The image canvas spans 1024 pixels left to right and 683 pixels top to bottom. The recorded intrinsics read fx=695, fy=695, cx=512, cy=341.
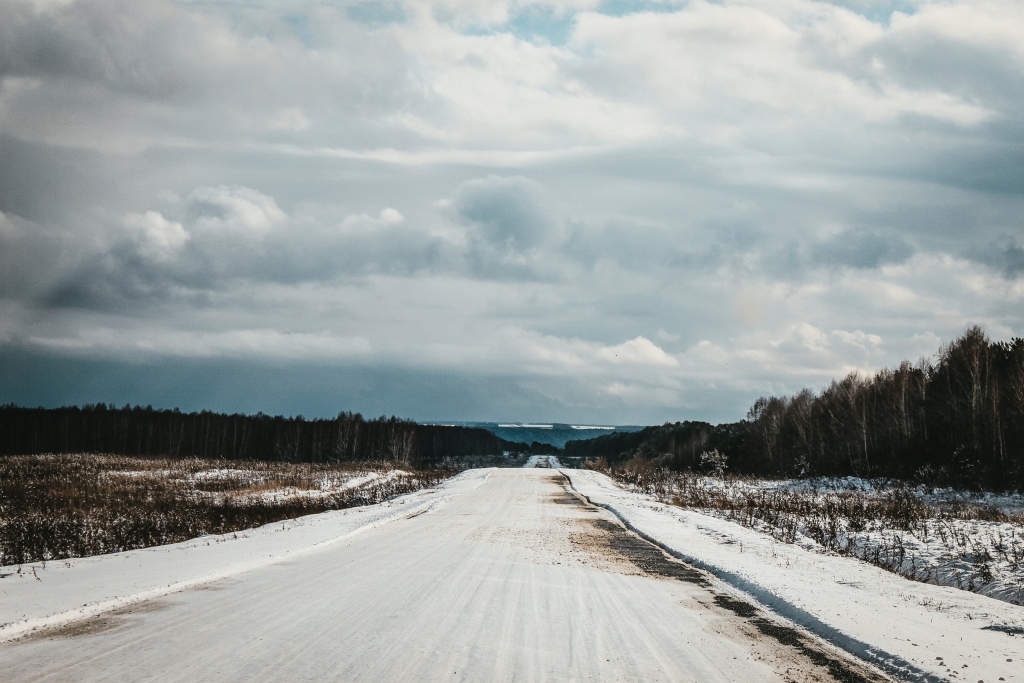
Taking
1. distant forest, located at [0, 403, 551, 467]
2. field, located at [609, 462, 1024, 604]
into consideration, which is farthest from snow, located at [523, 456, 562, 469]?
field, located at [609, 462, 1024, 604]

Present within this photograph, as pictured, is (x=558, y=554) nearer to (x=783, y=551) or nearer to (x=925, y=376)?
(x=783, y=551)

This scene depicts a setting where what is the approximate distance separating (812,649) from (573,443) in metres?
194

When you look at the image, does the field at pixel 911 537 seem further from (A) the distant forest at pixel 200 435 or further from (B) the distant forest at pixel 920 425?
(A) the distant forest at pixel 200 435

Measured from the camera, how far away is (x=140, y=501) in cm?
2506

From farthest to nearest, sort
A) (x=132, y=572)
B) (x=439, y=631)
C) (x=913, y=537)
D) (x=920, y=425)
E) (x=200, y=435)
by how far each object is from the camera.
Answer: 1. (x=200, y=435)
2. (x=920, y=425)
3. (x=913, y=537)
4. (x=132, y=572)
5. (x=439, y=631)

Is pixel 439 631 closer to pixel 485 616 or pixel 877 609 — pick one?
pixel 485 616

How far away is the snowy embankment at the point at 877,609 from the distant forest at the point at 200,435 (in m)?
84.4

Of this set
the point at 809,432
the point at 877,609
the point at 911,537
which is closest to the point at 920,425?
the point at 809,432

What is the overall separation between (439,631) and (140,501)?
22398mm

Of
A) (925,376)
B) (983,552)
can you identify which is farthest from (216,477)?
(925,376)

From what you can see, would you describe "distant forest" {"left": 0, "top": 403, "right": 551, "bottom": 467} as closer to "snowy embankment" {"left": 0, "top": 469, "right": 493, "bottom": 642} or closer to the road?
"snowy embankment" {"left": 0, "top": 469, "right": 493, "bottom": 642}

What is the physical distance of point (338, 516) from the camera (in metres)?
20.1

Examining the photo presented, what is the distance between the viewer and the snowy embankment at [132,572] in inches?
302

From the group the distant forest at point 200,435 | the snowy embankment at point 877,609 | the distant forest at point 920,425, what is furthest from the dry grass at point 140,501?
the distant forest at point 200,435
